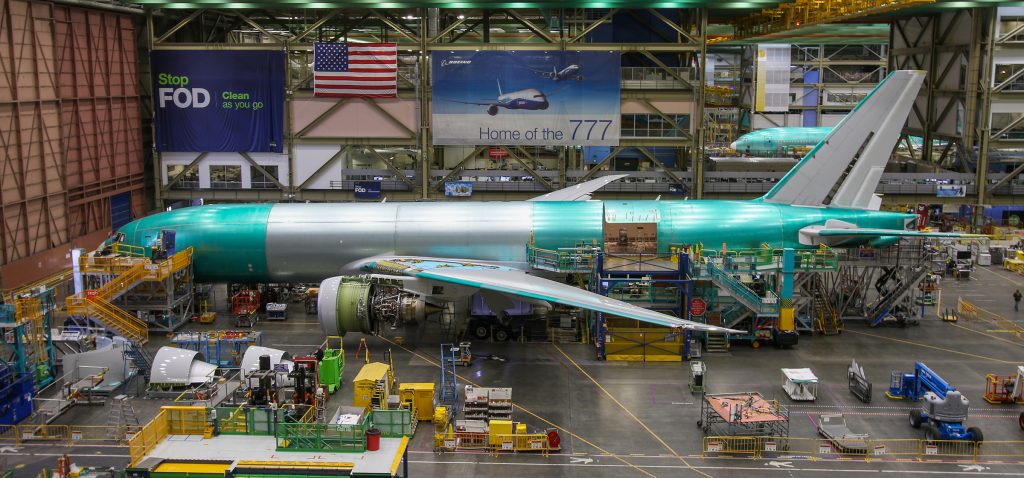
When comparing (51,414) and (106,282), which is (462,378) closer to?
(51,414)

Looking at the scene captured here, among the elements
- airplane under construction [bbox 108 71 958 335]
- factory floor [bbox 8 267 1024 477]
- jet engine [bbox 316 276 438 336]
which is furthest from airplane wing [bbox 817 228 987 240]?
jet engine [bbox 316 276 438 336]

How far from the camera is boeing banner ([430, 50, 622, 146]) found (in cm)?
4934

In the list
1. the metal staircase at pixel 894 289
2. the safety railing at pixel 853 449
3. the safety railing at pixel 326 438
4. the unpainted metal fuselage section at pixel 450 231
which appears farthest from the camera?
the metal staircase at pixel 894 289

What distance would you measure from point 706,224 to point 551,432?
15.3 meters

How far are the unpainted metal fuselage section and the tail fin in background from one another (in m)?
0.68

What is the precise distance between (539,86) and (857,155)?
18.0 metres

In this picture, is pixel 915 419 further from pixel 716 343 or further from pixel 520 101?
pixel 520 101

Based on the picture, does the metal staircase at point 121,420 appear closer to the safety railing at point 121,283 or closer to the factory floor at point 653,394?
the factory floor at point 653,394

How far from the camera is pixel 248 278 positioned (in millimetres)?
39250

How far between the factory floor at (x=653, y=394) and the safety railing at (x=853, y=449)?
0.39m

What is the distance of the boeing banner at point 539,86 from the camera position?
49.3m

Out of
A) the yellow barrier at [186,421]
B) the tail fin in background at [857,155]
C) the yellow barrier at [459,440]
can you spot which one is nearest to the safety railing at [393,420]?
the yellow barrier at [186,421]

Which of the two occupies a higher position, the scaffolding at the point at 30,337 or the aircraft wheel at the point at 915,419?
the scaffolding at the point at 30,337

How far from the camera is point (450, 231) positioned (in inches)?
1497
